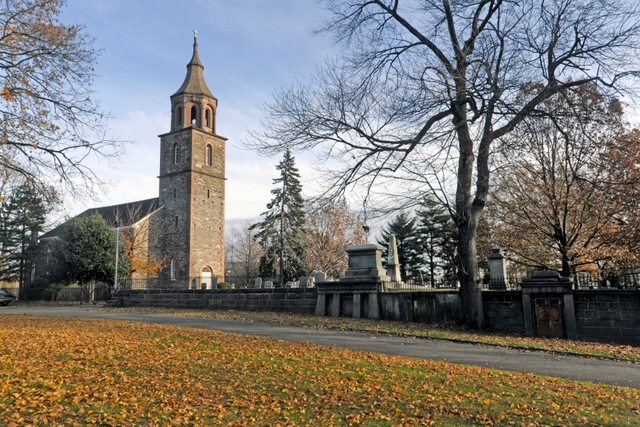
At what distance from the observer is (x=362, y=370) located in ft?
22.7

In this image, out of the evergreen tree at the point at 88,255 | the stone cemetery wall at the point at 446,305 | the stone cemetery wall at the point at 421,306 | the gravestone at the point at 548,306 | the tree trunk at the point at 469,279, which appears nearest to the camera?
the stone cemetery wall at the point at 446,305

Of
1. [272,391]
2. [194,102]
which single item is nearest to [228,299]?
[272,391]

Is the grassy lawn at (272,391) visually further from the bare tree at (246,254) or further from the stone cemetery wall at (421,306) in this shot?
the bare tree at (246,254)

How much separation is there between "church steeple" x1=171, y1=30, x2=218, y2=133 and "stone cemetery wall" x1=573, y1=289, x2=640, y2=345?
35.8 metres

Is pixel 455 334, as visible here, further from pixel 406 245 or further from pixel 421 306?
pixel 406 245

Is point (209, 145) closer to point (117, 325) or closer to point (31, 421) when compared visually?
point (117, 325)

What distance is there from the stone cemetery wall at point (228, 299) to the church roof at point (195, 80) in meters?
23.1

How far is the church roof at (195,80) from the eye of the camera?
136 ft

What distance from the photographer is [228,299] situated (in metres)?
20.4

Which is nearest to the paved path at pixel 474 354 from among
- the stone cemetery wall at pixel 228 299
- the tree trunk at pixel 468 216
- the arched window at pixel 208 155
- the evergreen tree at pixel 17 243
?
the tree trunk at pixel 468 216

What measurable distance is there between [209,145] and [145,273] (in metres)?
13.0

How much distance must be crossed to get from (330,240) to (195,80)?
19537mm

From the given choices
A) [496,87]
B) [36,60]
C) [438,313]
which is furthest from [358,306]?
[36,60]

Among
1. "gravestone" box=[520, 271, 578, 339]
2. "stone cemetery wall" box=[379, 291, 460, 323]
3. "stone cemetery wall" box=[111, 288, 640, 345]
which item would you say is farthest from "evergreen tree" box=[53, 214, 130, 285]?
"gravestone" box=[520, 271, 578, 339]
